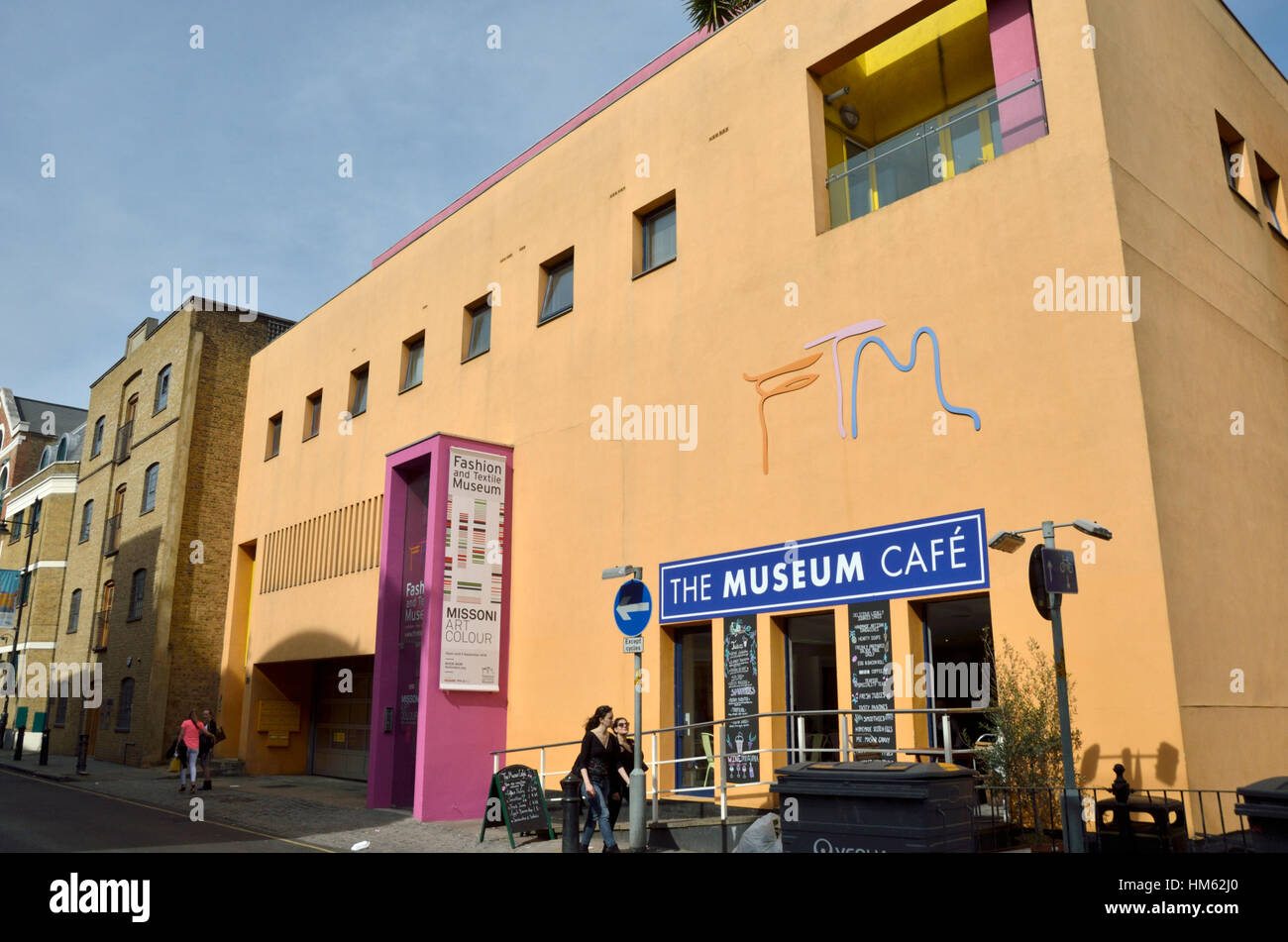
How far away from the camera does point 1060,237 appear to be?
10570mm

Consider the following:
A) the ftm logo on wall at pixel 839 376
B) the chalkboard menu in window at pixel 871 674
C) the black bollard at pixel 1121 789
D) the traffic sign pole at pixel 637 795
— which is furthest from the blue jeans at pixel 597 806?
the black bollard at pixel 1121 789

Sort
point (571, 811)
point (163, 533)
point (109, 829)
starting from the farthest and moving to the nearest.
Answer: point (163, 533), point (109, 829), point (571, 811)

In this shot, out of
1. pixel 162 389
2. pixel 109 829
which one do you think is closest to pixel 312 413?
pixel 162 389

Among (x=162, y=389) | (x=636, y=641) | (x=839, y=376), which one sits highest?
(x=162, y=389)

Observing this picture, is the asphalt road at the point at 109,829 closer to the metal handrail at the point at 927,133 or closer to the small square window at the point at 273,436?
the small square window at the point at 273,436

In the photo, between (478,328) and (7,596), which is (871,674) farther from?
(7,596)

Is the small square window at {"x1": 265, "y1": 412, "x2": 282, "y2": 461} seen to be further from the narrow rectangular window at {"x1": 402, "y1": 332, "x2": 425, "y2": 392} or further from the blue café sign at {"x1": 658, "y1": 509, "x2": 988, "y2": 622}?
the blue café sign at {"x1": 658, "y1": 509, "x2": 988, "y2": 622}

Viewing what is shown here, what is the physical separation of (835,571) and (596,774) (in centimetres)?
380

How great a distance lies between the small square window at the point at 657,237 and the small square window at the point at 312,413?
12.3 meters

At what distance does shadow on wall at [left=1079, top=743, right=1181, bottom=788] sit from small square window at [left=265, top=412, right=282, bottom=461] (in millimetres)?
22967

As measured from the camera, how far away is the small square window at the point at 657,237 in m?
15.8

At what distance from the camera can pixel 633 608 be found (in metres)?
10.5
